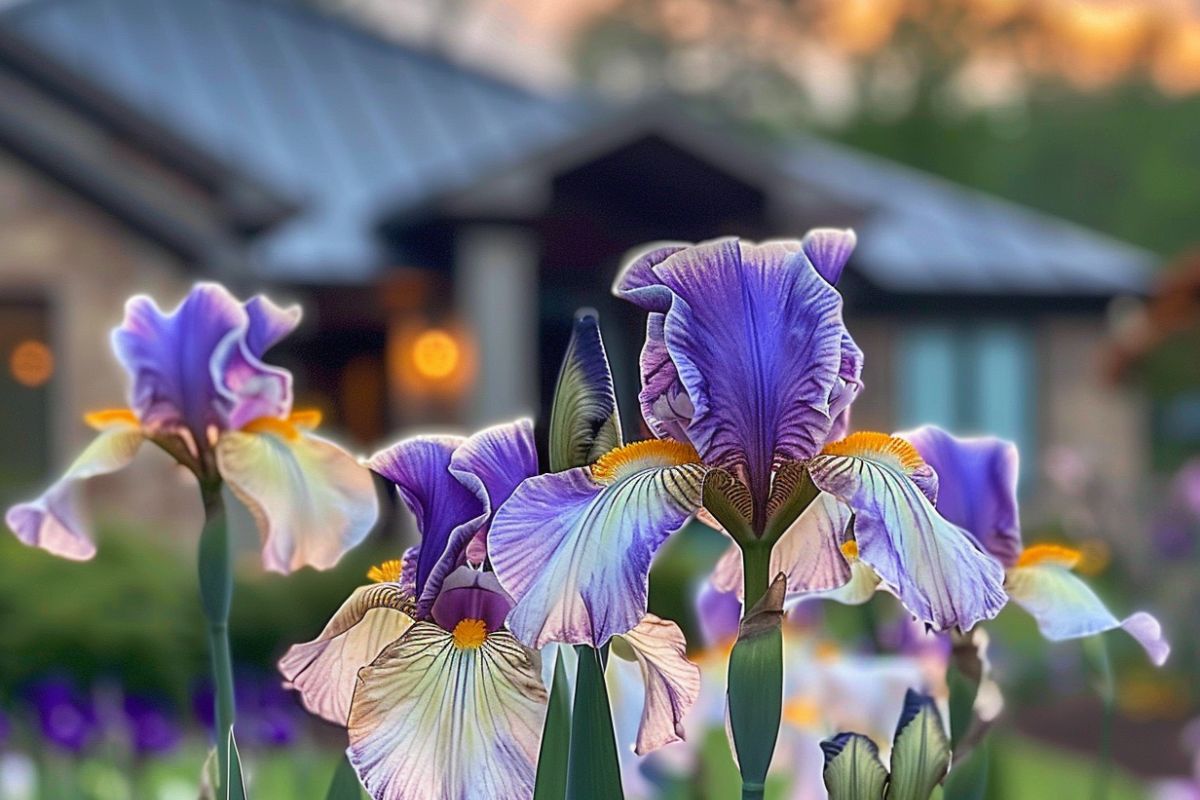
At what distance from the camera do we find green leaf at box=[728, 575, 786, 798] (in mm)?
838

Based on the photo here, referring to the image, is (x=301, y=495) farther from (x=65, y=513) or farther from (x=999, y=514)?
(x=999, y=514)

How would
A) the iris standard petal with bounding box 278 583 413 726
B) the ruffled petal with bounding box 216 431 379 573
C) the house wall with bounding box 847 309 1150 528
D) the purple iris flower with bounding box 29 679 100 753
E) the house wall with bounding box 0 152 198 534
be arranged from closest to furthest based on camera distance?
the iris standard petal with bounding box 278 583 413 726, the ruffled petal with bounding box 216 431 379 573, the purple iris flower with bounding box 29 679 100 753, the house wall with bounding box 0 152 198 534, the house wall with bounding box 847 309 1150 528

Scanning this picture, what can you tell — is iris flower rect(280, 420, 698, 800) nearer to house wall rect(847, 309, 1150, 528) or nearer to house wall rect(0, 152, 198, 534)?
house wall rect(0, 152, 198, 534)

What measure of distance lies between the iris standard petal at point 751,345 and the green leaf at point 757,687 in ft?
0.32

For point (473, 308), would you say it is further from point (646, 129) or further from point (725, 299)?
point (725, 299)

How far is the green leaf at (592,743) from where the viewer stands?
2.93 feet

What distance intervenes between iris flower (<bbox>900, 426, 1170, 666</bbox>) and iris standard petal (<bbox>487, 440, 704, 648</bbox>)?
34 centimetres

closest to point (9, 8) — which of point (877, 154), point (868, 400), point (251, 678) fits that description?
point (868, 400)

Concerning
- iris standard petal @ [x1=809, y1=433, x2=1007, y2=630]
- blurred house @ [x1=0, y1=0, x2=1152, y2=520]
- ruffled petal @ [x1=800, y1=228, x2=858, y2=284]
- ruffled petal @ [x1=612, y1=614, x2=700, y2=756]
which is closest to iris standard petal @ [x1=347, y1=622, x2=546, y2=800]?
ruffled petal @ [x1=612, y1=614, x2=700, y2=756]

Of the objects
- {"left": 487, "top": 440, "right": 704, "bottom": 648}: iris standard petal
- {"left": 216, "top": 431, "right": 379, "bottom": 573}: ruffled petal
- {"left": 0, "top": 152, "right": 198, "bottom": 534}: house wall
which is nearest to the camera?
{"left": 487, "top": 440, "right": 704, "bottom": 648}: iris standard petal

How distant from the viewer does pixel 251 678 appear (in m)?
6.46

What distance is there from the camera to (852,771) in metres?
0.92

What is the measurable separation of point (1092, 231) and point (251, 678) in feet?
81.1

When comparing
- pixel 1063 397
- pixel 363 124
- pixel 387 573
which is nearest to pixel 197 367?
pixel 387 573
